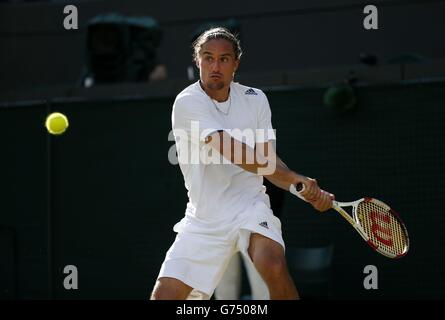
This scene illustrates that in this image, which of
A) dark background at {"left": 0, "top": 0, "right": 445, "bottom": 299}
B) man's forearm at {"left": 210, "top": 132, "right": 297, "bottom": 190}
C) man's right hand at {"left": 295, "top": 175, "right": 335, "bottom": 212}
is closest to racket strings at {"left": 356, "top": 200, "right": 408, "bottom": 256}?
man's right hand at {"left": 295, "top": 175, "right": 335, "bottom": 212}

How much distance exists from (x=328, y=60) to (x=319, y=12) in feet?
1.61

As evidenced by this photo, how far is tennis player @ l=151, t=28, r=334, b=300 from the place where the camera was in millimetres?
4594

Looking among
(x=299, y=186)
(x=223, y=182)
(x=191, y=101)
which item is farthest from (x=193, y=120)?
(x=299, y=186)

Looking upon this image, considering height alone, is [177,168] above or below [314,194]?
above

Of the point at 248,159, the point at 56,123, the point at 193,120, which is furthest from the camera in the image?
the point at 56,123

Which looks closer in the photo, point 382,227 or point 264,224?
point 264,224

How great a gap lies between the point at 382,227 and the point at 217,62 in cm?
127

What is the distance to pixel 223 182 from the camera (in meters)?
4.81

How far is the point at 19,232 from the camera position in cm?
786

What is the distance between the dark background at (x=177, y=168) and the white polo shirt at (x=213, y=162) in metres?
2.38

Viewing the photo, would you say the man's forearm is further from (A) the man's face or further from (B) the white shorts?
(A) the man's face

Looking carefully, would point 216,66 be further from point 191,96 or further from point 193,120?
point 193,120

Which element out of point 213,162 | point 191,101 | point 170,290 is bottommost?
point 170,290

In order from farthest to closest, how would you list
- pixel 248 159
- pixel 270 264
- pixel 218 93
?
pixel 218 93, pixel 248 159, pixel 270 264
